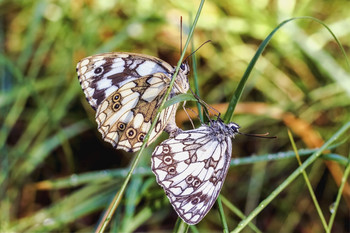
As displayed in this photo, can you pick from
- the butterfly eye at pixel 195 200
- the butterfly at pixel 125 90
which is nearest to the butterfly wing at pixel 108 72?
the butterfly at pixel 125 90

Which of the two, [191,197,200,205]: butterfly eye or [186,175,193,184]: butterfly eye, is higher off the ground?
[186,175,193,184]: butterfly eye

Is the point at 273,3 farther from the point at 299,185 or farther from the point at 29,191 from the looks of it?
the point at 29,191

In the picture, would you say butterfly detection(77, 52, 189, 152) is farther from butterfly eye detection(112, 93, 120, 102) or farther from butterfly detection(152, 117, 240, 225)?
butterfly detection(152, 117, 240, 225)

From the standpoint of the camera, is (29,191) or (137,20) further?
(137,20)

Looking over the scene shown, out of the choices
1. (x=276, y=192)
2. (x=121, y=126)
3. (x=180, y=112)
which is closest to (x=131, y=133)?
(x=121, y=126)

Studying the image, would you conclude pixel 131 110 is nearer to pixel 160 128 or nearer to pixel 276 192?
pixel 160 128

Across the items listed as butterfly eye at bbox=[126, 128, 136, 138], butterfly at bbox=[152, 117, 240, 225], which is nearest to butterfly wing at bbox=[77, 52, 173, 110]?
butterfly eye at bbox=[126, 128, 136, 138]

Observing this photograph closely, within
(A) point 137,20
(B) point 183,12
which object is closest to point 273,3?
(B) point 183,12
